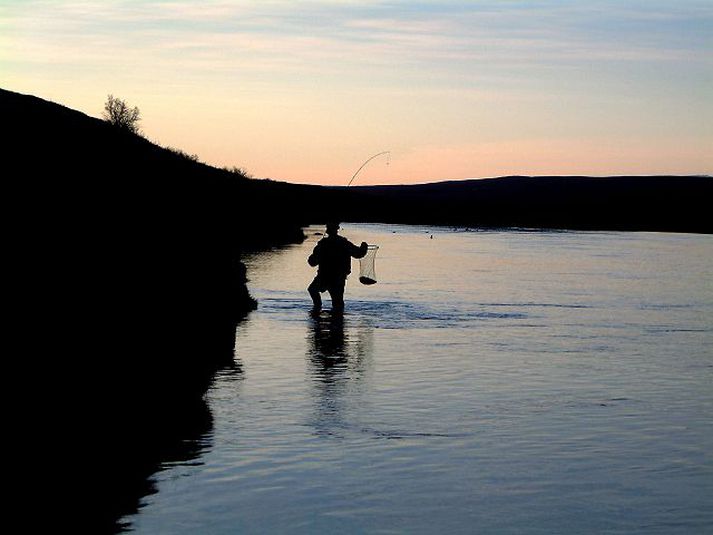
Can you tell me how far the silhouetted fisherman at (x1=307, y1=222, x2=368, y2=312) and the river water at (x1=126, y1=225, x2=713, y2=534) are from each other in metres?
0.75

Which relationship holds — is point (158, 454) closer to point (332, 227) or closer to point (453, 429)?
point (453, 429)

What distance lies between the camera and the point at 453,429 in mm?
12992

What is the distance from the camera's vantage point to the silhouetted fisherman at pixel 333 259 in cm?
2595

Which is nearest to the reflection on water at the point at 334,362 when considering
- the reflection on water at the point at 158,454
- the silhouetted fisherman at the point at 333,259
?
the silhouetted fisherman at the point at 333,259

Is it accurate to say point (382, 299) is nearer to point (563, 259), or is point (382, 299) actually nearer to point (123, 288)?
point (123, 288)

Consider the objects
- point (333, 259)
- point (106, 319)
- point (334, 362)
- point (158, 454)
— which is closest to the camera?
point (158, 454)

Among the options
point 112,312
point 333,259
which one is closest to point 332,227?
point 333,259

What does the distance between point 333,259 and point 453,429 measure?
13582mm

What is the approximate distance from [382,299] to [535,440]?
19.8 m

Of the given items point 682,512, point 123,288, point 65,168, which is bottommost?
point 682,512

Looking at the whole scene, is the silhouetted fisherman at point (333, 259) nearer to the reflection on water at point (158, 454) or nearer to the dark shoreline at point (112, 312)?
the dark shoreline at point (112, 312)

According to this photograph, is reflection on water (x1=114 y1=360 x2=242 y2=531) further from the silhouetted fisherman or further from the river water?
the silhouetted fisherman

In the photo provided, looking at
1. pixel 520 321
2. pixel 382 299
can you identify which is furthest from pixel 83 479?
pixel 382 299

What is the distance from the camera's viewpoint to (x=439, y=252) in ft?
218
